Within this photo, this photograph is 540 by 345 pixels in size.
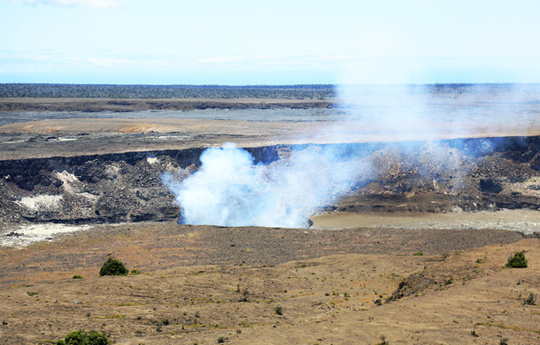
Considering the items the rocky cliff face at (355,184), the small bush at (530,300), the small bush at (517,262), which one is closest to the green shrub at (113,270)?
the rocky cliff face at (355,184)

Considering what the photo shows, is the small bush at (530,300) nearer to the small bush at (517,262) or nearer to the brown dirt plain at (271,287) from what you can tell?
the brown dirt plain at (271,287)

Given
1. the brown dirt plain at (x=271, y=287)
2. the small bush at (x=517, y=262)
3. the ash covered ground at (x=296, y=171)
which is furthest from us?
the ash covered ground at (x=296, y=171)

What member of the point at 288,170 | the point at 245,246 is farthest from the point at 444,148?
the point at 245,246

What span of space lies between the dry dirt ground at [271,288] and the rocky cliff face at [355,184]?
5.55 metres

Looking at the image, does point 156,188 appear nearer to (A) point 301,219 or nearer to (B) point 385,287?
(A) point 301,219

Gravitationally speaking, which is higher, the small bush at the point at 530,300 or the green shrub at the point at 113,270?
the small bush at the point at 530,300

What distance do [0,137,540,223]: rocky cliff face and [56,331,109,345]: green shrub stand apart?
92.9ft

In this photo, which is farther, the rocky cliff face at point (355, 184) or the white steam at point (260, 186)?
the white steam at point (260, 186)

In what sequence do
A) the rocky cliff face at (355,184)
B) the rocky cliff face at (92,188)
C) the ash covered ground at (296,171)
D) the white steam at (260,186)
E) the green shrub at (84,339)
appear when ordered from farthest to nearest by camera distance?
the white steam at (260,186) < the ash covered ground at (296,171) < the rocky cliff face at (355,184) < the rocky cliff face at (92,188) < the green shrub at (84,339)

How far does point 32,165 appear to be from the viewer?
50750mm

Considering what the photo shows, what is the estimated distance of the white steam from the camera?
1961 inches

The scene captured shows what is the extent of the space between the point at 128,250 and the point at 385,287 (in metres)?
18.2

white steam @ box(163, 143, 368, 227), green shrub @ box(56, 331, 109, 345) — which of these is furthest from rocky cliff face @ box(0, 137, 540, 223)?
green shrub @ box(56, 331, 109, 345)

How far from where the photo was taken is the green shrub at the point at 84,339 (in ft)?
61.0
